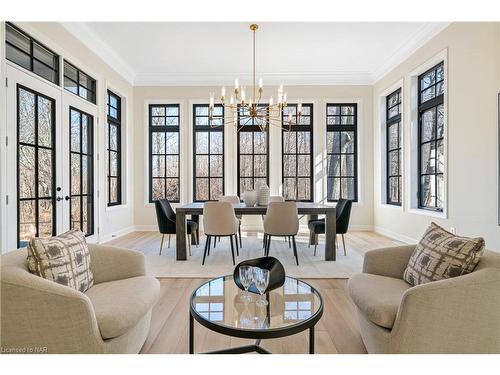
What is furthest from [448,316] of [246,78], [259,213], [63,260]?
[246,78]

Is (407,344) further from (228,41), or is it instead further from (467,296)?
(228,41)

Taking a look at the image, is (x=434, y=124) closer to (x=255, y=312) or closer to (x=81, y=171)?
(x=255, y=312)

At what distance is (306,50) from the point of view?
4.96 m

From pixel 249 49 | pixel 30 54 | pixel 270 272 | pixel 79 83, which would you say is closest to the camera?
pixel 270 272

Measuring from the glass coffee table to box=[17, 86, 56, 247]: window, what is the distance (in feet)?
7.78

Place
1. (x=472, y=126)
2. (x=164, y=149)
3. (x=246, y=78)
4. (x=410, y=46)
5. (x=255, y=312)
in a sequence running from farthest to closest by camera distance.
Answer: (x=164, y=149) → (x=246, y=78) → (x=410, y=46) → (x=472, y=126) → (x=255, y=312)

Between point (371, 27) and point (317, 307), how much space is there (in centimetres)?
425

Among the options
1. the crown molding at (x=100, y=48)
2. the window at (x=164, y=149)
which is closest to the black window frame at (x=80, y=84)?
the crown molding at (x=100, y=48)

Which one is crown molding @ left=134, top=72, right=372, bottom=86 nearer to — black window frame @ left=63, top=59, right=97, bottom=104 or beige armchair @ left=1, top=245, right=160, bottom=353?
black window frame @ left=63, top=59, right=97, bottom=104

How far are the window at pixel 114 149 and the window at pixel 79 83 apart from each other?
0.69 metres

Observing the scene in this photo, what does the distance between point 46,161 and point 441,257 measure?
419 centimetres

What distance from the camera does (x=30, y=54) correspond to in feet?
→ 11.0

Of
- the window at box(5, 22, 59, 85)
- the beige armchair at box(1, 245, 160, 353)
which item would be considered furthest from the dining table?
the beige armchair at box(1, 245, 160, 353)

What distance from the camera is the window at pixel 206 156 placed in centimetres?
634
